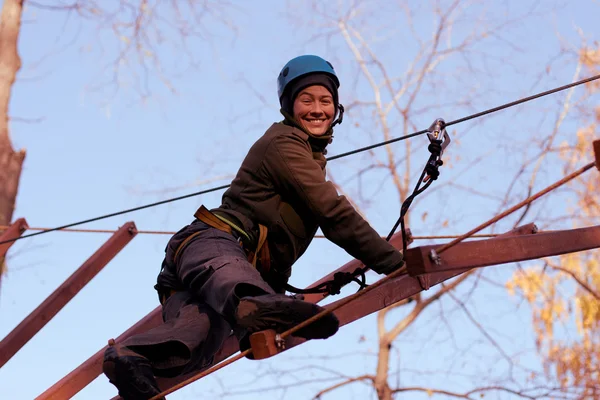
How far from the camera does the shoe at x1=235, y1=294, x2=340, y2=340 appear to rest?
150 inches

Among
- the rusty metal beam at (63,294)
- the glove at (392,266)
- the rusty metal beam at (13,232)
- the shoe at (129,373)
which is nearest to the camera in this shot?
the shoe at (129,373)

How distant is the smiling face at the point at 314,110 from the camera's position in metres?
4.70

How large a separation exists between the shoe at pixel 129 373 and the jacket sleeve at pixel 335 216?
1.00m

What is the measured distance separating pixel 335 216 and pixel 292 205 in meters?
0.25

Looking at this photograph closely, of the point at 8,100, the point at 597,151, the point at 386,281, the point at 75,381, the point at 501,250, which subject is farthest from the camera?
the point at 8,100

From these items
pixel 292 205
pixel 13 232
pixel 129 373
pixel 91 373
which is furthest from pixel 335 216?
pixel 13 232

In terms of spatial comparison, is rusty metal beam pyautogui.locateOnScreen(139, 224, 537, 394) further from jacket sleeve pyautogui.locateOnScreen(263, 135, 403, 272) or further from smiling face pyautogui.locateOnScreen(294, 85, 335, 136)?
smiling face pyautogui.locateOnScreen(294, 85, 335, 136)

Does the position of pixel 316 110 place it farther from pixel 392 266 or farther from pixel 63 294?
pixel 63 294

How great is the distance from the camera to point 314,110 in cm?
470

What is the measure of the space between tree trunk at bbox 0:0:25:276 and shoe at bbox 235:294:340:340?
4.84 m

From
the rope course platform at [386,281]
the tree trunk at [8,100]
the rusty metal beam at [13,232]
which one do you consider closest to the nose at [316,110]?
the rope course platform at [386,281]

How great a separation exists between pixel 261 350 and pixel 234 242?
0.67m

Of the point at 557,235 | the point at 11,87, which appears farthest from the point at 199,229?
the point at 11,87

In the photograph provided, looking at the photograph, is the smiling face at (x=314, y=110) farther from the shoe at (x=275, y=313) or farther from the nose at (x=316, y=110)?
the shoe at (x=275, y=313)
